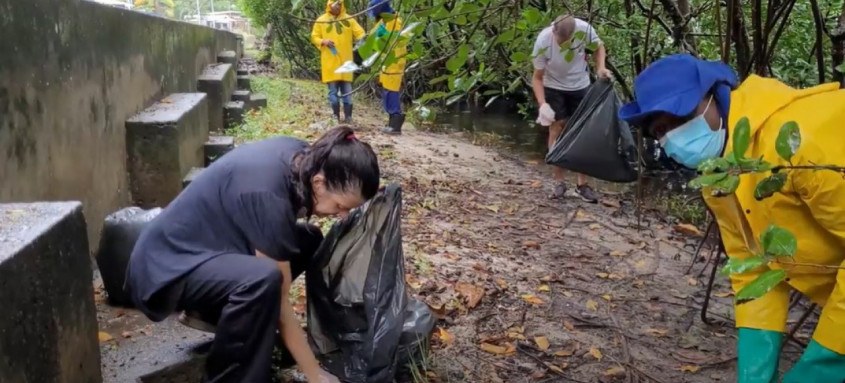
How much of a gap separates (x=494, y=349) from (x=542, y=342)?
0.81ft

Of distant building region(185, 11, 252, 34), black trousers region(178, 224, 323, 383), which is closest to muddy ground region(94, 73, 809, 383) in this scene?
black trousers region(178, 224, 323, 383)

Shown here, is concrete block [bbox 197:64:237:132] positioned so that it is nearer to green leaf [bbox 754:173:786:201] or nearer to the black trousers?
the black trousers

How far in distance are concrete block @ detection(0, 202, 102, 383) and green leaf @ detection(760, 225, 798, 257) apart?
4.73ft

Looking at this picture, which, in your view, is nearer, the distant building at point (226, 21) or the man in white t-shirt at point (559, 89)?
the man in white t-shirt at point (559, 89)

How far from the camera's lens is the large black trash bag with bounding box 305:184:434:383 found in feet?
8.16

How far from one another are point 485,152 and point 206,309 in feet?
20.4

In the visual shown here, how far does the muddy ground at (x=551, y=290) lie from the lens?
118 inches

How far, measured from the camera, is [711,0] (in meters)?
4.48

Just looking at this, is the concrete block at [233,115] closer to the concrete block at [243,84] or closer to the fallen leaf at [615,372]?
the concrete block at [243,84]

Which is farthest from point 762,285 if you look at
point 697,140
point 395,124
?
point 395,124

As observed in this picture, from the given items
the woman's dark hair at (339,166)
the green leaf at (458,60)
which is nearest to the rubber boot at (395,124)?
the green leaf at (458,60)

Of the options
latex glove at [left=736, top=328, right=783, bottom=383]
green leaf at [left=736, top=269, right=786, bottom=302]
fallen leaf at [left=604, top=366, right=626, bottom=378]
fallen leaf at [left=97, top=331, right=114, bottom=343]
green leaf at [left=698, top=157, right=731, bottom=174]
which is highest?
green leaf at [left=698, top=157, right=731, bottom=174]

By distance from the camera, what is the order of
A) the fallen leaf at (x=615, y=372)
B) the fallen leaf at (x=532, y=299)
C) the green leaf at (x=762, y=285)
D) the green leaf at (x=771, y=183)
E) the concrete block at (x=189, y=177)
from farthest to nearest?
the concrete block at (x=189, y=177) → the fallen leaf at (x=532, y=299) → the fallen leaf at (x=615, y=372) → the green leaf at (x=771, y=183) → the green leaf at (x=762, y=285)

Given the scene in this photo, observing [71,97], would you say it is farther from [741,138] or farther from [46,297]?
[741,138]
